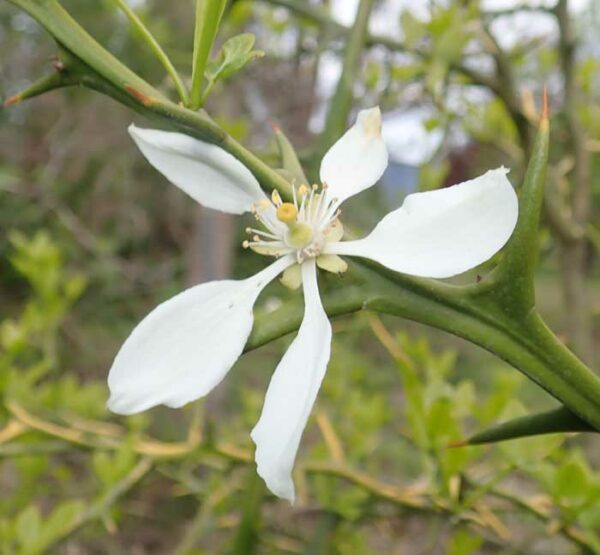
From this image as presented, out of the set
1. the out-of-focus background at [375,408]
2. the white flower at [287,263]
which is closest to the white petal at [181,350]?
the white flower at [287,263]

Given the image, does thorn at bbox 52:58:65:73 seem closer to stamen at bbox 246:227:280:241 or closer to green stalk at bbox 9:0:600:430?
green stalk at bbox 9:0:600:430

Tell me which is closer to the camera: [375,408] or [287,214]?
[287,214]

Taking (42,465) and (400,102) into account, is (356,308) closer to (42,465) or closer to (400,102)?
(42,465)

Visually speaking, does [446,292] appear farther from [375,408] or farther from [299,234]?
[375,408]

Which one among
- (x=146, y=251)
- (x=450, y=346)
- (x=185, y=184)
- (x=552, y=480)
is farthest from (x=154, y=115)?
(x=146, y=251)

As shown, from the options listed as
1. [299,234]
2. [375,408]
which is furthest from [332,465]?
[299,234]

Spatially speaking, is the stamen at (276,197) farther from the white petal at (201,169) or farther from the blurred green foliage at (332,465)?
the blurred green foliage at (332,465)

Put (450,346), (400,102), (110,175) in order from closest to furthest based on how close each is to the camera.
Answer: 1. (400,102)
2. (450,346)
3. (110,175)
